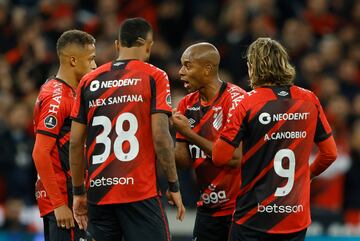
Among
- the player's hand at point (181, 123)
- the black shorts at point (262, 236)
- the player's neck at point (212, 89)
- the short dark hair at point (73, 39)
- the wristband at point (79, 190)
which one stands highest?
the short dark hair at point (73, 39)

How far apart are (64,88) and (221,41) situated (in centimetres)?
728

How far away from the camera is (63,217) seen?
709 centimetres

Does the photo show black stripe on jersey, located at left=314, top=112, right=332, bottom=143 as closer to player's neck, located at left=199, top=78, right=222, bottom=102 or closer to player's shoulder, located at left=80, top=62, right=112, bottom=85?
player's neck, located at left=199, top=78, right=222, bottom=102

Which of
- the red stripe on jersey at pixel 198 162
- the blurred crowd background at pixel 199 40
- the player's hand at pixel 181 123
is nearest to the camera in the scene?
the player's hand at pixel 181 123

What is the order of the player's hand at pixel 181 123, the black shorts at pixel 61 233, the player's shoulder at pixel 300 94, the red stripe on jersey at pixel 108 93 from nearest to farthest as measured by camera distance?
the player's shoulder at pixel 300 94 → the red stripe on jersey at pixel 108 93 → the black shorts at pixel 61 233 → the player's hand at pixel 181 123

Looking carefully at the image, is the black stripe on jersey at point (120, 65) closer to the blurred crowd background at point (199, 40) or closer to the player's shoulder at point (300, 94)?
the player's shoulder at point (300, 94)

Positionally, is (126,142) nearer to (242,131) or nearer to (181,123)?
(181,123)

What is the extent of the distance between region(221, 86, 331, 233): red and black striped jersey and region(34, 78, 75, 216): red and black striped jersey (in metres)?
1.34

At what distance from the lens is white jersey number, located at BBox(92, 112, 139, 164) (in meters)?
6.73

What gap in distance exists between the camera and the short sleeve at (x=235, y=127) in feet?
21.7

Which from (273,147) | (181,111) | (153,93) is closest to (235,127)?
(273,147)

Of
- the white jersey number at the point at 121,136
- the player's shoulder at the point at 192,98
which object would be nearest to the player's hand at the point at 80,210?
the white jersey number at the point at 121,136

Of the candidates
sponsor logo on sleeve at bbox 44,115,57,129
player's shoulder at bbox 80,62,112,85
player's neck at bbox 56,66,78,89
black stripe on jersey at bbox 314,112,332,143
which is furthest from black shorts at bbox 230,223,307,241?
player's neck at bbox 56,66,78,89

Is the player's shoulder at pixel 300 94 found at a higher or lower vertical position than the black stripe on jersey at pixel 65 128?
higher
